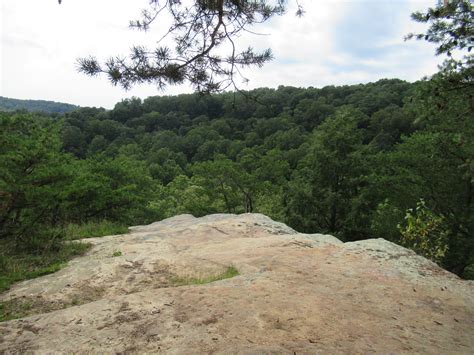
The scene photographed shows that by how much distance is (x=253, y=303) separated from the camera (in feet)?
13.2

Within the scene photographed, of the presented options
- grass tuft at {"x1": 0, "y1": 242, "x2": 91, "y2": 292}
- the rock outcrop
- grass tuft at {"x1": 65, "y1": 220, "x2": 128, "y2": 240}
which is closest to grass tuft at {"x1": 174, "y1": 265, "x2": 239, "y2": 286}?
the rock outcrop

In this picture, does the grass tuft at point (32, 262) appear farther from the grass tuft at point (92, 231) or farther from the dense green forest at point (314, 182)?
the grass tuft at point (92, 231)

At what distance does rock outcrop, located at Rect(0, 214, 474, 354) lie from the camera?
3.31 metres

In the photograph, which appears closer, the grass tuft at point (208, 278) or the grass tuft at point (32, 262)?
the grass tuft at point (208, 278)

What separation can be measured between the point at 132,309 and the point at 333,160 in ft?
55.3

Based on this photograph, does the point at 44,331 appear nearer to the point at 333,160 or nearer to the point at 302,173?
the point at 333,160

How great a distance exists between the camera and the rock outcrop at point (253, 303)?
130 inches

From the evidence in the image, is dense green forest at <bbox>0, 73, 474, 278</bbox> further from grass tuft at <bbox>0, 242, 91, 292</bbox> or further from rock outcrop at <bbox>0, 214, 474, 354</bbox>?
rock outcrop at <bbox>0, 214, 474, 354</bbox>

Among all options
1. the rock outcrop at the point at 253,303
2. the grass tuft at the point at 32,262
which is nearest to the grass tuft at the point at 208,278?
the rock outcrop at the point at 253,303

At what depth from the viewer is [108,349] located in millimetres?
3234

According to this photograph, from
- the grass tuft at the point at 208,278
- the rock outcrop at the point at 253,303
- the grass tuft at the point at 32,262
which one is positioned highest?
the rock outcrop at the point at 253,303

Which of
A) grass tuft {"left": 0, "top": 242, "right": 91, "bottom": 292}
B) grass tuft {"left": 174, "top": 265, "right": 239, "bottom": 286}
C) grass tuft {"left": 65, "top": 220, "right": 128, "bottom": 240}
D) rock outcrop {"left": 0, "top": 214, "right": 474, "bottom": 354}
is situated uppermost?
rock outcrop {"left": 0, "top": 214, "right": 474, "bottom": 354}

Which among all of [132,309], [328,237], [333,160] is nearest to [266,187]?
[333,160]

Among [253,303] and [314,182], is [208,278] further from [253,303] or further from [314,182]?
[314,182]
